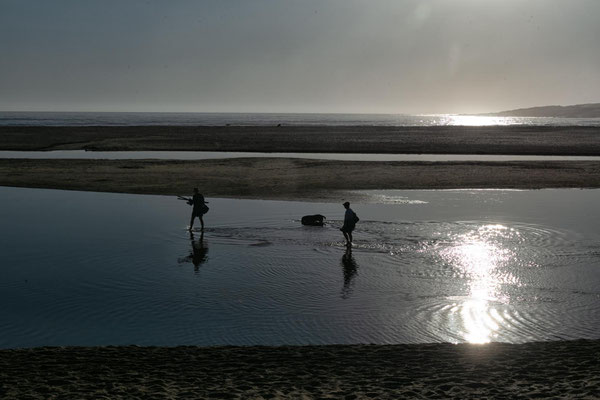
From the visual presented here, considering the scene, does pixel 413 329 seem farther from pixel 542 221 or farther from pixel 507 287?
pixel 542 221

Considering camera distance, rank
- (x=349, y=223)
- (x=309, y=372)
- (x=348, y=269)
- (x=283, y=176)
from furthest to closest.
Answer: (x=283, y=176)
(x=349, y=223)
(x=348, y=269)
(x=309, y=372)

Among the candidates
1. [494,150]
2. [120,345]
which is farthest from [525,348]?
[494,150]

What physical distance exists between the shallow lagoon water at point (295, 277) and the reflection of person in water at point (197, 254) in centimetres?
6

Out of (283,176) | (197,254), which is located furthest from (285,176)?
(197,254)

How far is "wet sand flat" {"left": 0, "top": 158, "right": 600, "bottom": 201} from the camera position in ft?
122

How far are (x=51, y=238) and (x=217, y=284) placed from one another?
882 cm

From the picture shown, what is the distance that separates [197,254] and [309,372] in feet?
33.5

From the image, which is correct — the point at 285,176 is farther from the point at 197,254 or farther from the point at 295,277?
the point at 295,277

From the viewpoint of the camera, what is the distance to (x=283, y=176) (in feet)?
140

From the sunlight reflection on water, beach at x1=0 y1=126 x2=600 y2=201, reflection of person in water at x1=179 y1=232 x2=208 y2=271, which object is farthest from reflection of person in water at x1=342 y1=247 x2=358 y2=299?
beach at x1=0 y1=126 x2=600 y2=201

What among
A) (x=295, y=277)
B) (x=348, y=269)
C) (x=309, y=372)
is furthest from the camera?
(x=348, y=269)

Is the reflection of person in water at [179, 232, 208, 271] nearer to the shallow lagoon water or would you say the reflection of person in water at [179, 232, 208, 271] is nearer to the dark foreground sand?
the shallow lagoon water

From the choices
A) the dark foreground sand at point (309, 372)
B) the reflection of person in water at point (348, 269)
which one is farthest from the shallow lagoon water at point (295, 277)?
the dark foreground sand at point (309, 372)

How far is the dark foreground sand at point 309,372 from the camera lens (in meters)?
9.73
